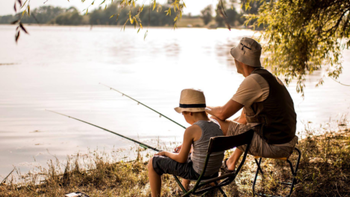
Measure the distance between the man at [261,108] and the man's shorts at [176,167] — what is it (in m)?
0.58

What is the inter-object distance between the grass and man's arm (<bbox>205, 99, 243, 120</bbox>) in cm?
86

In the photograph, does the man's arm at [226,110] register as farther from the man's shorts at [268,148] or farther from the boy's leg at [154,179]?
the boy's leg at [154,179]

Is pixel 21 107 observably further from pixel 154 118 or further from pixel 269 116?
pixel 269 116

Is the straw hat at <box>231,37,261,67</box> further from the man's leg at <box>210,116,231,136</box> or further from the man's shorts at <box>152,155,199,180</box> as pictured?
the man's shorts at <box>152,155,199,180</box>

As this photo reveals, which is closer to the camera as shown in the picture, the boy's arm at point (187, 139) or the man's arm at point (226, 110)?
the boy's arm at point (187, 139)

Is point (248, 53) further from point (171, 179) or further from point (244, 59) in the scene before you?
point (171, 179)

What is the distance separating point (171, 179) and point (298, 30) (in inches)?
120

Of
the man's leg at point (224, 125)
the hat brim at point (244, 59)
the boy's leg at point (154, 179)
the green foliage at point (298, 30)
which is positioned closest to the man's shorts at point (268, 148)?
the man's leg at point (224, 125)

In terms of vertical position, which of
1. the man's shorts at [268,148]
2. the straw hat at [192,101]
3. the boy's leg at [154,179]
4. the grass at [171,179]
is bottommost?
the grass at [171,179]

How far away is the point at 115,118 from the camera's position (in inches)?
328

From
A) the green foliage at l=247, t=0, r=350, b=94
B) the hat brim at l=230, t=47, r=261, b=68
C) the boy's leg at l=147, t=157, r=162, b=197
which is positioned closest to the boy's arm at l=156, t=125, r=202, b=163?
the boy's leg at l=147, t=157, r=162, b=197

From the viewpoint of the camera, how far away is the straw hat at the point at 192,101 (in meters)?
2.83

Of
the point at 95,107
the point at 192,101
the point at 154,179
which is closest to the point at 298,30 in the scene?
the point at 192,101

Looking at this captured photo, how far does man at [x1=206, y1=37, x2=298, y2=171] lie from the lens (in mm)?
3070
